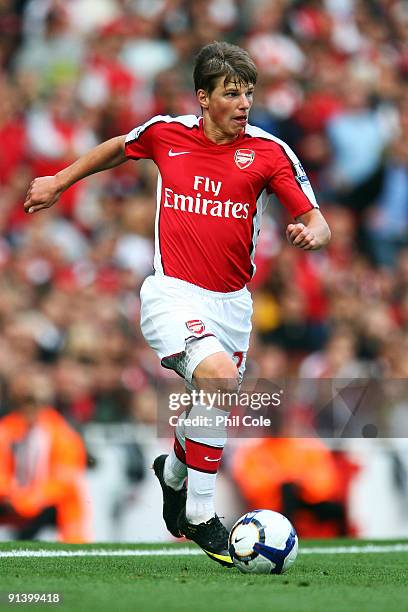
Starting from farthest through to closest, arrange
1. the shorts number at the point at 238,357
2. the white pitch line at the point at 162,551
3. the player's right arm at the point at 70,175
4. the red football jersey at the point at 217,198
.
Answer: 1. the white pitch line at the point at 162,551
2. the shorts number at the point at 238,357
3. the player's right arm at the point at 70,175
4. the red football jersey at the point at 217,198

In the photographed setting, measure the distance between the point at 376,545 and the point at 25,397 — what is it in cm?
272

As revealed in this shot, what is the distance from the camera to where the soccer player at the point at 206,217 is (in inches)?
255

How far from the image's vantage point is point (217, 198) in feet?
21.9

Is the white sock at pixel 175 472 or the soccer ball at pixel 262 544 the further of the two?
the white sock at pixel 175 472

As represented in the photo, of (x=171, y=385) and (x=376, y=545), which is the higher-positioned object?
(x=171, y=385)

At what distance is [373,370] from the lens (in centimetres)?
1192

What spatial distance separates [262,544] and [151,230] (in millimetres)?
7050

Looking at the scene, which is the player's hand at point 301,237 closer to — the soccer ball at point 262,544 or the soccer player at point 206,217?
the soccer player at point 206,217

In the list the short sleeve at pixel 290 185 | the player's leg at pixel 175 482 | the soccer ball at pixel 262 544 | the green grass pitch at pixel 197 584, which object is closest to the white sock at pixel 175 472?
the player's leg at pixel 175 482

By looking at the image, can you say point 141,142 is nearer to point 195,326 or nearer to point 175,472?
point 195,326

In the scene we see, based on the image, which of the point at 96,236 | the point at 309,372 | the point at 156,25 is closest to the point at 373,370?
the point at 309,372

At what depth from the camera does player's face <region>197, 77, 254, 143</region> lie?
6.57 m

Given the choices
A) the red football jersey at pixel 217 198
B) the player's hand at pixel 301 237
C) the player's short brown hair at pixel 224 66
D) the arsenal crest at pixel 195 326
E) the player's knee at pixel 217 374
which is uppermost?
the player's short brown hair at pixel 224 66

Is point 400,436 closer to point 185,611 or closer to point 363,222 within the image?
point 363,222
